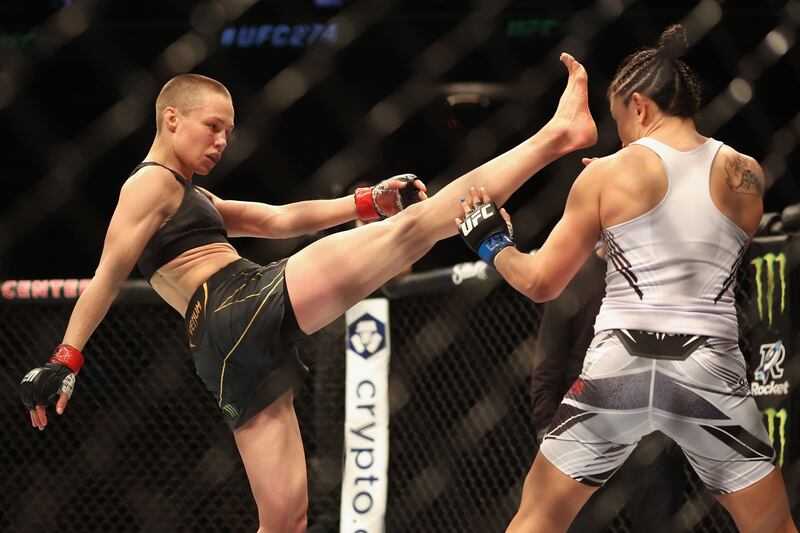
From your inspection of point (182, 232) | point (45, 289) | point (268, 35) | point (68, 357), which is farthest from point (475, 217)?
point (268, 35)

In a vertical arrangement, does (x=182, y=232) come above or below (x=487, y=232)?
above

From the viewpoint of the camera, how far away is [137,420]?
3.06m

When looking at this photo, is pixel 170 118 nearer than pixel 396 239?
No

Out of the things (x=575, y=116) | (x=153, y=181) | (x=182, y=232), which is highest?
(x=153, y=181)

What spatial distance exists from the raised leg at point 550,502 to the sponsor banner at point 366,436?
106 centimetres

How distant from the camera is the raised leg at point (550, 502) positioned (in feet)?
5.69

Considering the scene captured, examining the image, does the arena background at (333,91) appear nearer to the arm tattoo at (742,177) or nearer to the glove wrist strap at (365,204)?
the glove wrist strap at (365,204)

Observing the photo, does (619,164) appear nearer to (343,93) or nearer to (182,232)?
(182,232)

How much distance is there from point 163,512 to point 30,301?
79cm

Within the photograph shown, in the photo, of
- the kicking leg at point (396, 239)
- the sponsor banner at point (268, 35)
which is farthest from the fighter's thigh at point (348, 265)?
the sponsor banner at point (268, 35)

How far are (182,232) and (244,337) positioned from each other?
0.96 feet

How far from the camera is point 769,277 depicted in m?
2.51

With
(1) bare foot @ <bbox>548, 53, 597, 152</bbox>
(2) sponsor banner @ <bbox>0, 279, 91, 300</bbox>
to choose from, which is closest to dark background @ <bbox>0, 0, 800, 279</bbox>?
(2) sponsor banner @ <bbox>0, 279, 91, 300</bbox>

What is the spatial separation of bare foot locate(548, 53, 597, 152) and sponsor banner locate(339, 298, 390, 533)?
96cm
